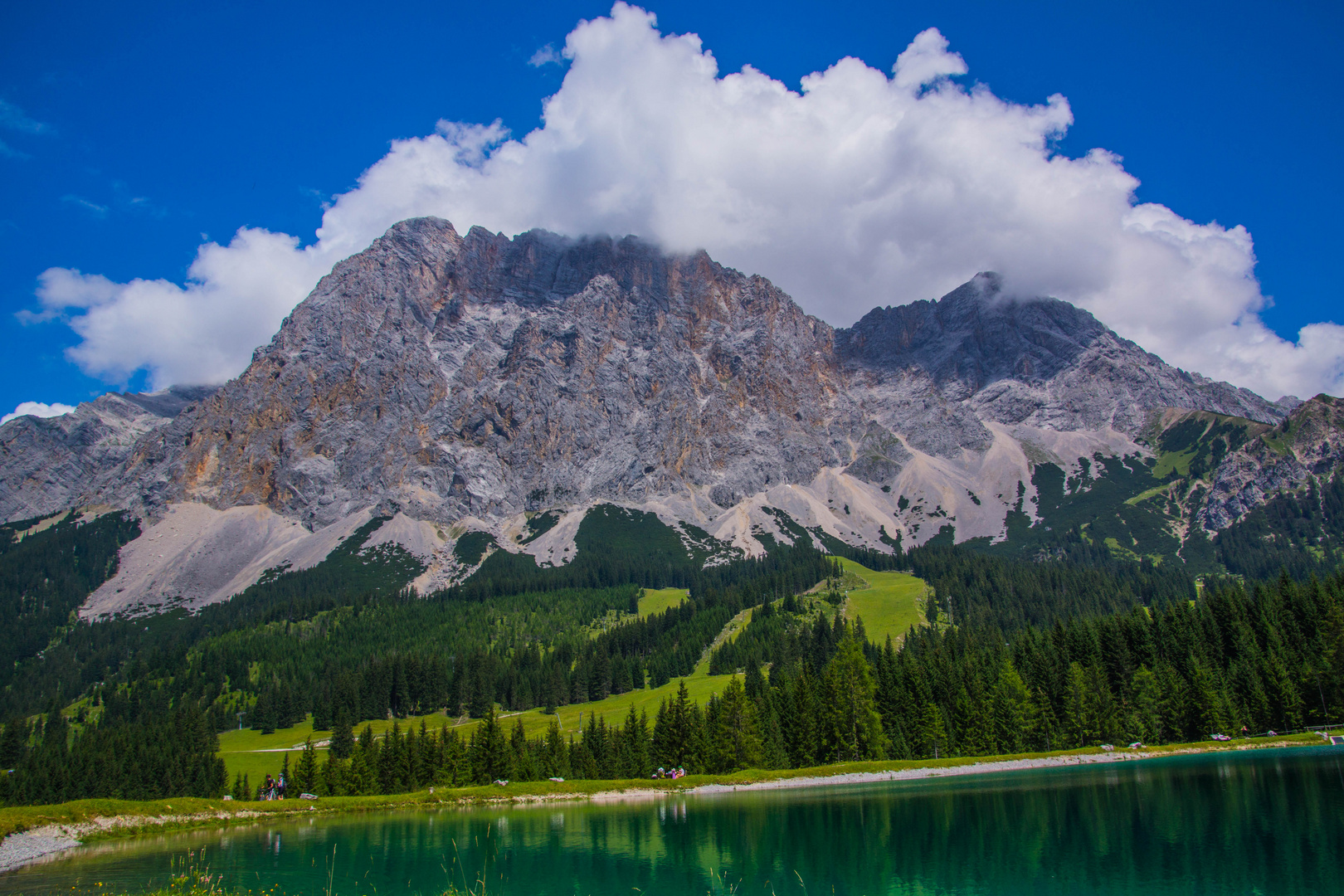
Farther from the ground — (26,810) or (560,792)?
(26,810)

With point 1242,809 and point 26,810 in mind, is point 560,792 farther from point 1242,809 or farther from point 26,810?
point 1242,809

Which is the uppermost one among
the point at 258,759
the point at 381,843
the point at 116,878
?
the point at 116,878

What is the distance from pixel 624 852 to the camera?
44.6 metres

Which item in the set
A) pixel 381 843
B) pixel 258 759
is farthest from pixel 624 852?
pixel 258 759

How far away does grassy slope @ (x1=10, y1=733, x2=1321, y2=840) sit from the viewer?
2402 inches

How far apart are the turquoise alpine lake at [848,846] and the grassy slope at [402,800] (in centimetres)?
536

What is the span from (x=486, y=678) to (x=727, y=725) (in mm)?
90473

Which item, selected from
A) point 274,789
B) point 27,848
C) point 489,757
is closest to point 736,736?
point 489,757

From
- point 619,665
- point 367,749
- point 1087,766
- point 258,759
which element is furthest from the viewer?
point 619,665

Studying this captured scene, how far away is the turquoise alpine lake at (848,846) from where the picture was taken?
3194cm

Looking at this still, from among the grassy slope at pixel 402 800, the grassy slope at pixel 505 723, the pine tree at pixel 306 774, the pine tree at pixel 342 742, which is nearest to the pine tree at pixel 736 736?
the grassy slope at pixel 402 800

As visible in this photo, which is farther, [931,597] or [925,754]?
[931,597]

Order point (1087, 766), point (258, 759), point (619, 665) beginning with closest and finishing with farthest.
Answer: point (1087, 766)
point (258, 759)
point (619, 665)

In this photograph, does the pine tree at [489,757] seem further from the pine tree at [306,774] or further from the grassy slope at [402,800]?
the pine tree at [306,774]
